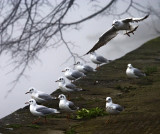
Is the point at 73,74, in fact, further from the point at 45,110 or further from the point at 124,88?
the point at 45,110

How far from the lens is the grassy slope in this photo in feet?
21.6

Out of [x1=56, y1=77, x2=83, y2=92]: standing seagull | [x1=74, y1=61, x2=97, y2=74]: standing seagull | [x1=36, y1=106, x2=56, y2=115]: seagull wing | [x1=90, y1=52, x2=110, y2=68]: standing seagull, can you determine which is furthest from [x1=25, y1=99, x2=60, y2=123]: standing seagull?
[x1=90, y1=52, x2=110, y2=68]: standing seagull

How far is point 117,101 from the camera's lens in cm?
829

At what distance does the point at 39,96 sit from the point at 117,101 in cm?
136

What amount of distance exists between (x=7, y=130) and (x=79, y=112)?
1294mm

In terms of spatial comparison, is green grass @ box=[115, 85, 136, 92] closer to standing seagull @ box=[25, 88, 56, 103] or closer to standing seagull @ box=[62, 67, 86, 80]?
standing seagull @ box=[62, 67, 86, 80]

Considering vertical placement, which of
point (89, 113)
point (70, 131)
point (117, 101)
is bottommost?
point (70, 131)

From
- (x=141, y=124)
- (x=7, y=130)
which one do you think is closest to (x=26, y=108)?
(x=7, y=130)

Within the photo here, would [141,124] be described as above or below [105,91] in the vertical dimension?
below

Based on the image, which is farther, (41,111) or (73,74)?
(73,74)

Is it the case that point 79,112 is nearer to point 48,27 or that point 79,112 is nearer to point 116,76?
point 116,76

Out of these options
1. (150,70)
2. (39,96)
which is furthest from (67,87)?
(150,70)

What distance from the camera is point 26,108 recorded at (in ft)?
27.5

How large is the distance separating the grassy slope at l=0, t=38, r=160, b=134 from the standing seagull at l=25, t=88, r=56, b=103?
0.21 meters
